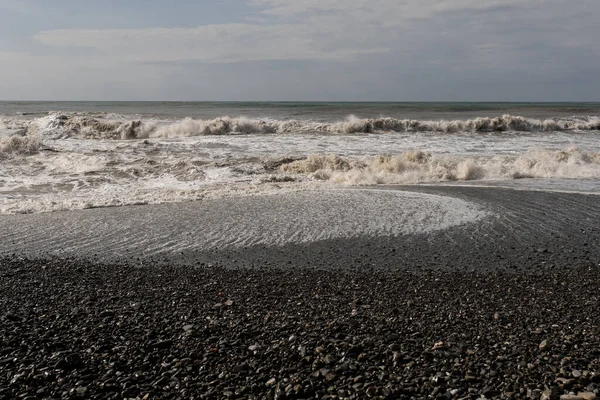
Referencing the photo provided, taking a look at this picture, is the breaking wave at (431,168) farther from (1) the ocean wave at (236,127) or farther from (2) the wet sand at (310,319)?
(1) the ocean wave at (236,127)

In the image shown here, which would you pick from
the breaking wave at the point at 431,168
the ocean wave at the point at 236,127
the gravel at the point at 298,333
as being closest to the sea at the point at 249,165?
the breaking wave at the point at 431,168

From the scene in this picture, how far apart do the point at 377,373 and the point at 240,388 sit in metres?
0.87

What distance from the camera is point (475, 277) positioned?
5.52 metres

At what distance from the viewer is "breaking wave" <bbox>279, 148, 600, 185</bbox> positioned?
12.9m

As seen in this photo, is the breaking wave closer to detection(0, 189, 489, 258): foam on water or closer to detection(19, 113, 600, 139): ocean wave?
detection(0, 189, 489, 258): foam on water

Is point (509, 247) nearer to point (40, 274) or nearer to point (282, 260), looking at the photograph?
point (282, 260)

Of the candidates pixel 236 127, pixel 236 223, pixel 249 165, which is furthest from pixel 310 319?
pixel 236 127

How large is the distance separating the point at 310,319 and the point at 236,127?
2409 cm

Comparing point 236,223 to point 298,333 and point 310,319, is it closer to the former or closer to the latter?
point 310,319

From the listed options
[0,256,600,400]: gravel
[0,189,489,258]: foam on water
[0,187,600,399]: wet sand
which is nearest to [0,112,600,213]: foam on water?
[0,189,489,258]: foam on water

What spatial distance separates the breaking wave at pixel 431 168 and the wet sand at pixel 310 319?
5.86 metres

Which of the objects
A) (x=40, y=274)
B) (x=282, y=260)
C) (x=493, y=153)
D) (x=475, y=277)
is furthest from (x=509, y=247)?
(x=493, y=153)

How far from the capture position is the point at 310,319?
171 inches

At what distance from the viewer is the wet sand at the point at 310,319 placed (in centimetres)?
336
